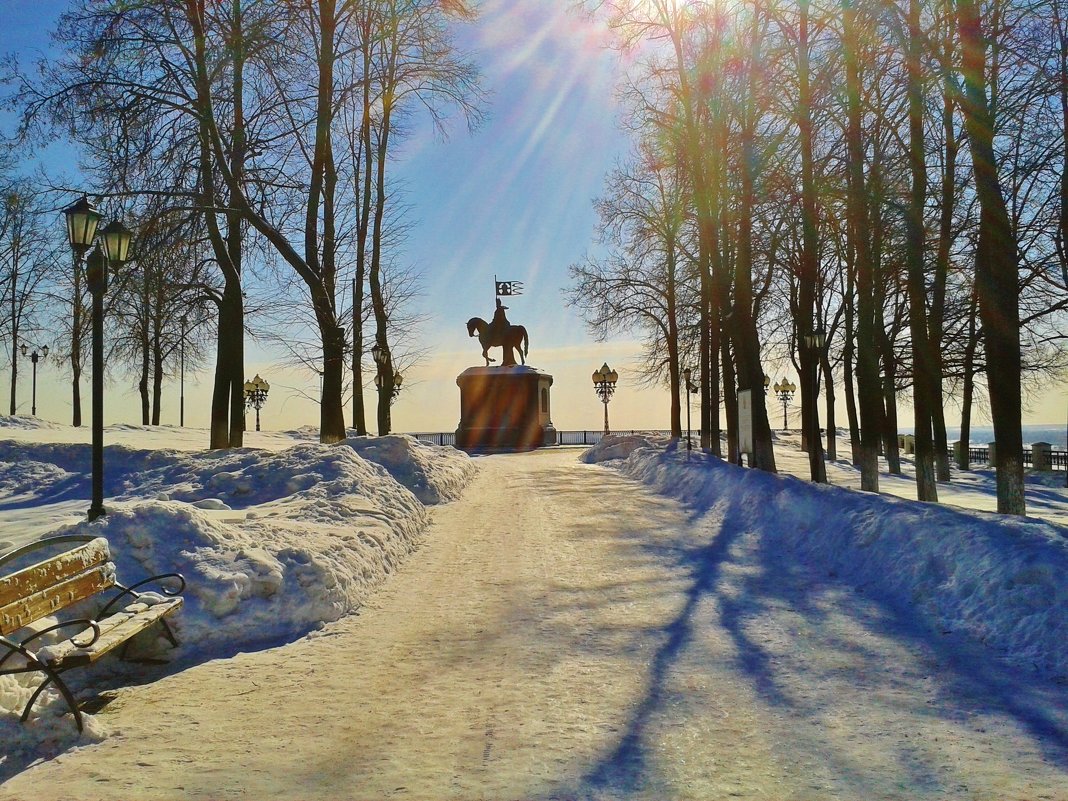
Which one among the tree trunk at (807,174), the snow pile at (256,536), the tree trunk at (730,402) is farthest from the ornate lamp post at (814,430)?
the snow pile at (256,536)

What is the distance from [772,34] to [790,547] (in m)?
13.2

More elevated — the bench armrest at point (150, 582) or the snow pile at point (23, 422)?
the snow pile at point (23, 422)

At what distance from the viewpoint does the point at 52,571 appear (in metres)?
5.42

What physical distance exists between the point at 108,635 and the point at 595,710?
3250 mm

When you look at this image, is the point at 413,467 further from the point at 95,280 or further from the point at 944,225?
the point at 944,225

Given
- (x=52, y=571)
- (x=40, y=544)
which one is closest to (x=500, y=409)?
(x=40, y=544)

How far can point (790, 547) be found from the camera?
1050 cm

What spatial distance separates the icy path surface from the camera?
402cm

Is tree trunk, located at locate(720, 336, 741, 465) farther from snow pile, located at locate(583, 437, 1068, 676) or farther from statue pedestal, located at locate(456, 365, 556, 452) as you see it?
statue pedestal, located at locate(456, 365, 556, 452)

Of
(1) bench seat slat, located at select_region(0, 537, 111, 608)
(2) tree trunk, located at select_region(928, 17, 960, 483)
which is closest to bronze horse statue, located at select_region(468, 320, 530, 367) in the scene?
(2) tree trunk, located at select_region(928, 17, 960, 483)

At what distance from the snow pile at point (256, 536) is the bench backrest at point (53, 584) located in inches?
15.3

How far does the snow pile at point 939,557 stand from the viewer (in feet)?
20.3

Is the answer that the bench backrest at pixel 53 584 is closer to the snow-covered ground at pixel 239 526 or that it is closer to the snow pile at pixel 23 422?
the snow-covered ground at pixel 239 526

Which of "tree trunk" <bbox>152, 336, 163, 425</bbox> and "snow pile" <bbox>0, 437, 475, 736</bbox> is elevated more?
"tree trunk" <bbox>152, 336, 163, 425</bbox>
